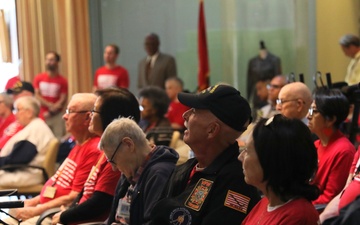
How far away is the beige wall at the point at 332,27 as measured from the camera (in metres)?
10.3

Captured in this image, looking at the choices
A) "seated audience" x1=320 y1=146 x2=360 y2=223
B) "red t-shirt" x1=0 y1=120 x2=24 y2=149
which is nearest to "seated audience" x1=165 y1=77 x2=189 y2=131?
"red t-shirt" x1=0 y1=120 x2=24 y2=149

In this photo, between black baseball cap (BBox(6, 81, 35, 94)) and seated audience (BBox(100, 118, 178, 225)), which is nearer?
seated audience (BBox(100, 118, 178, 225))

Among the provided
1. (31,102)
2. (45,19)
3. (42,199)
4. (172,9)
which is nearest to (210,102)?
(42,199)

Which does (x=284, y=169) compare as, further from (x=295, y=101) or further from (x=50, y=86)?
(x=50, y=86)

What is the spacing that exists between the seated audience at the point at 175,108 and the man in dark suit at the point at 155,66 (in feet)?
1.69

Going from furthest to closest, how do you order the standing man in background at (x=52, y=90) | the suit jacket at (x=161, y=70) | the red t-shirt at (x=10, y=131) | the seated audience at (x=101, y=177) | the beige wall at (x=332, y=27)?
1. the beige wall at (x=332, y=27)
2. the suit jacket at (x=161, y=70)
3. the standing man in background at (x=52, y=90)
4. the red t-shirt at (x=10, y=131)
5. the seated audience at (x=101, y=177)

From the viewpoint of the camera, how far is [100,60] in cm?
1055

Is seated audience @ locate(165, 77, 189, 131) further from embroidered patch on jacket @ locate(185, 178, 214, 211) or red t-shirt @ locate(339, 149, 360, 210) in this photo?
embroidered patch on jacket @ locate(185, 178, 214, 211)

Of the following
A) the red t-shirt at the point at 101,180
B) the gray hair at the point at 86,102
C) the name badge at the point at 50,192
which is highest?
the gray hair at the point at 86,102

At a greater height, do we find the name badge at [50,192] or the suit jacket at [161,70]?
the suit jacket at [161,70]

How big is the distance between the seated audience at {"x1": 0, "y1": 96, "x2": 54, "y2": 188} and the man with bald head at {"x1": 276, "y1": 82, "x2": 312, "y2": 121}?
2.43m

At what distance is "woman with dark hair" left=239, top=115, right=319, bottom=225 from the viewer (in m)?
2.50

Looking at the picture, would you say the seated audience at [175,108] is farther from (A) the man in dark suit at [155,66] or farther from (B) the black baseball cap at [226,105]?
(B) the black baseball cap at [226,105]

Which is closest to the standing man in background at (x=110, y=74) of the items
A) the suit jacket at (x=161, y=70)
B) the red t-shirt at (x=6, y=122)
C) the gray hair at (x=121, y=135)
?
the suit jacket at (x=161, y=70)
